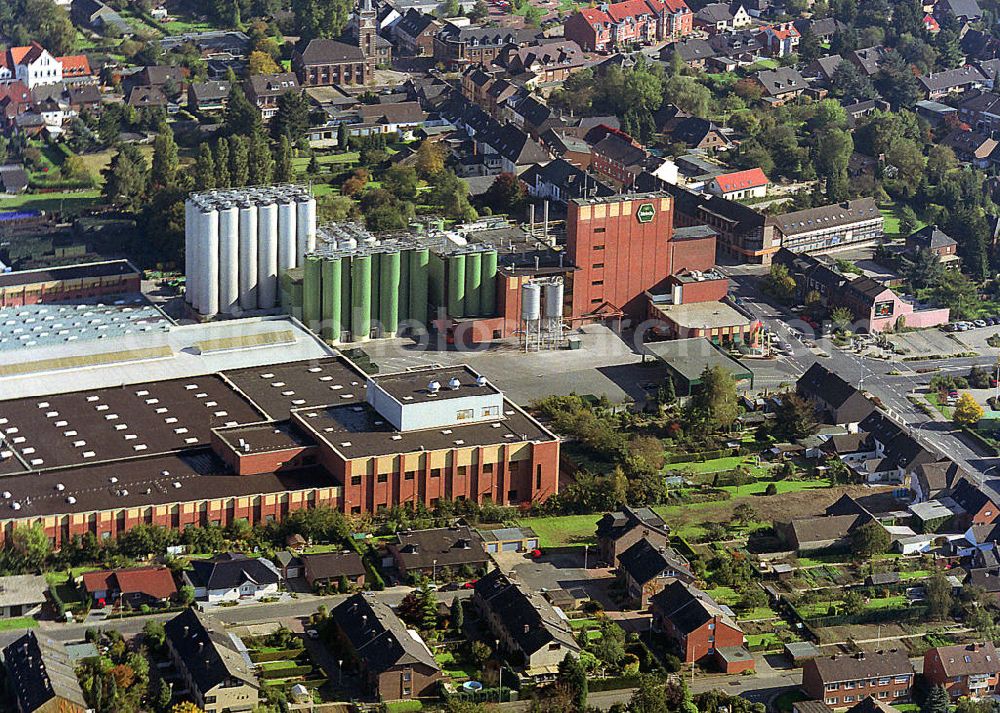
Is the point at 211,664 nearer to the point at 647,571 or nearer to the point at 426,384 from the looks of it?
Result: the point at 647,571

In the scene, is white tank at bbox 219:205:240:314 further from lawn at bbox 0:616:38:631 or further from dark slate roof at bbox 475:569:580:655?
dark slate roof at bbox 475:569:580:655

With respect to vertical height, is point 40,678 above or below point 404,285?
below

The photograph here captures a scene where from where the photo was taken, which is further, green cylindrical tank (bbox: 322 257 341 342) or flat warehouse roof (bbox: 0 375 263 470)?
green cylindrical tank (bbox: 322 257 341 342)

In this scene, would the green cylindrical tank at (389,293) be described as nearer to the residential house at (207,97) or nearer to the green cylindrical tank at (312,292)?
the green cylindrical tank at (312,292)

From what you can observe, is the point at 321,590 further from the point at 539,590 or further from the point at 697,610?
the point at 697,610

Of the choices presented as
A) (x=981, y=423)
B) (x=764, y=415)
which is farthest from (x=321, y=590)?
(x=981, y=423)

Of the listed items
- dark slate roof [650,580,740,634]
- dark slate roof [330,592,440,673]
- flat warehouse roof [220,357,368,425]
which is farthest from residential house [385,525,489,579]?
flat warehouse roof [220,357,368,425]

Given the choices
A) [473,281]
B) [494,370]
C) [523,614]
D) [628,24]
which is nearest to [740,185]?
[473,281]

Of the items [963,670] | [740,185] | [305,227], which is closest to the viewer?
[963,670]
